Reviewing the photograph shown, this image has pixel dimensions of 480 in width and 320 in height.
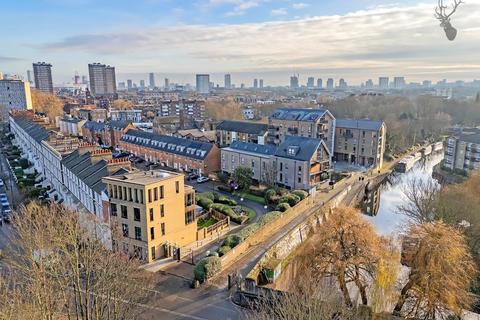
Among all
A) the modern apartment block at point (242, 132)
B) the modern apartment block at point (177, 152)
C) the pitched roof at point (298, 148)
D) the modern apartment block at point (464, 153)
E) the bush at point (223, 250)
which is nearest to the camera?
the bush at point (223, 250)

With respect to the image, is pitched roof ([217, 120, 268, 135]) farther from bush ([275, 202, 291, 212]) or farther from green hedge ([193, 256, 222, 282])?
green hedge ([193, 256, 222, 282])

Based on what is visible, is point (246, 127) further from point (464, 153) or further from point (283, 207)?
point (464, 153)

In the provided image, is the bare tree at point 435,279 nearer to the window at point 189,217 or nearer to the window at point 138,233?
the window at point 189,217

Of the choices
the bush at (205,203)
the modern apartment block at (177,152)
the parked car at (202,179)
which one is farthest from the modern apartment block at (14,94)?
the bush at (205,203)

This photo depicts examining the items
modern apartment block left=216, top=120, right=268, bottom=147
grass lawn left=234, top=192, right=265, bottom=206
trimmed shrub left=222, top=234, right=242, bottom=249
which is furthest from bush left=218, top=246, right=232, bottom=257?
modern apartment block left=216, top=120, right=268, bottom=147

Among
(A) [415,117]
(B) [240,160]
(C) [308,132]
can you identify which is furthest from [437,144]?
(B) [240,160]

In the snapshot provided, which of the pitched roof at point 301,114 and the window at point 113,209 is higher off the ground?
the pitched roof at point 301,114

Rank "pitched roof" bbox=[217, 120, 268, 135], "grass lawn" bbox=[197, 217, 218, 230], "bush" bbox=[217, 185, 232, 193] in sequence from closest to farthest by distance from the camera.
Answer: "grass lawn" bbox=[197, 217, 218, 230] → "bush" bbox=[217, 185, 232, 193] → "pitched roof" bbox=[217, 120, 268, 135]
